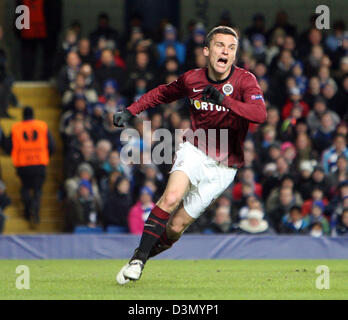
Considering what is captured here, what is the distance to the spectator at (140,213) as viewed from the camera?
1500 cm

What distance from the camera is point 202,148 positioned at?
30.6 ft

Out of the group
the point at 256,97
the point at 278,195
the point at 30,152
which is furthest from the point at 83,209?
the point at 256,97

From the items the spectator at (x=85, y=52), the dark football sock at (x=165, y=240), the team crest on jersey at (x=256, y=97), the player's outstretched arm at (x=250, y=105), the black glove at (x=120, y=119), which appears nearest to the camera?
the player's outstretched arm at (x=250, y=105)

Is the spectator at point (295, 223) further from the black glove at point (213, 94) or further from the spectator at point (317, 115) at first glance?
the black glove at point (213, 94)

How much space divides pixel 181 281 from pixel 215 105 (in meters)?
1.64

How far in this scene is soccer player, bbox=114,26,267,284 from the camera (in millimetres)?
8969

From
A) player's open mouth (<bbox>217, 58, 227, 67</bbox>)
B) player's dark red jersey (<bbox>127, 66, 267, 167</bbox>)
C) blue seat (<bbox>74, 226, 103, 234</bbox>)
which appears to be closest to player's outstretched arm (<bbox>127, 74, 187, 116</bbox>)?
player's dark red jersey (<bbox>127, 66, 267, 167</bbox>)

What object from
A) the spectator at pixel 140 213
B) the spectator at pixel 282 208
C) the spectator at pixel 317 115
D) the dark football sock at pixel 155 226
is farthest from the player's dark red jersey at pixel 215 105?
the spectator at pixel 317 115

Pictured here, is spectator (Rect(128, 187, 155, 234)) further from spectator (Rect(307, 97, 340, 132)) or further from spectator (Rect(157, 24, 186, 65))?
spectator (Rect(157, 24, 186, 65))

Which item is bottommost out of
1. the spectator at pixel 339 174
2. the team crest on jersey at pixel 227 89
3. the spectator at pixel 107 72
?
the spectator at pixel 339 174

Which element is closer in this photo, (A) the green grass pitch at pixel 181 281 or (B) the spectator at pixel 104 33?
(A) the green grass pitch at pixel 181 281

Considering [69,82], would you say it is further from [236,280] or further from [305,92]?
[236,280]

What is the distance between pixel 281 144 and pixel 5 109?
478cm

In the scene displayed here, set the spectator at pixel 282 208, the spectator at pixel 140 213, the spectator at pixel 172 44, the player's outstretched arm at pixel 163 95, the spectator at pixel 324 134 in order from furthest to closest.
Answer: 1. the spectator at pixel 172 44
2. the spectator at pixel 324 134
3. the spectator at pixel 282 208
4. the spectator at pixel 140 213
5. the player's outstretched arm at pixel 163 95
